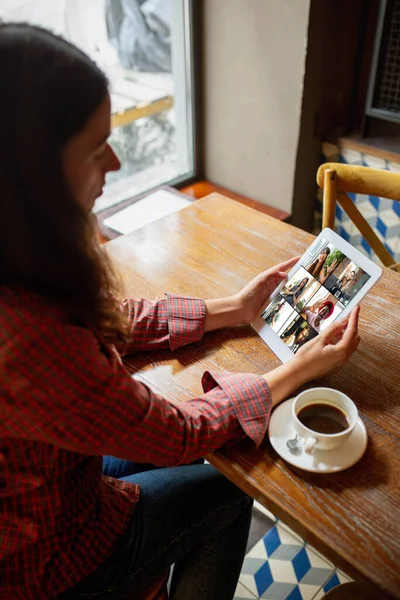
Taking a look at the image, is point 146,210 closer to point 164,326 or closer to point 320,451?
point 164,326

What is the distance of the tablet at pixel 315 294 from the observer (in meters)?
0.96

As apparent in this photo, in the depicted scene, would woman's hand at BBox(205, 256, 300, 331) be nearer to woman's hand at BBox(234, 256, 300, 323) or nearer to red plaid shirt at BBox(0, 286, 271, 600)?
woman's hand at BBox(234, 256, 300, 323)

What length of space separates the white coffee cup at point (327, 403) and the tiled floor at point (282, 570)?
84cm

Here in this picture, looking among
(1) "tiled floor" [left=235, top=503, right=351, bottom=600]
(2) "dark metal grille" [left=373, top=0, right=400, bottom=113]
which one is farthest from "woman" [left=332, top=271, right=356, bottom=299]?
(2) "dark metal grille" [left=373, top=0, right=400, bottom=113]

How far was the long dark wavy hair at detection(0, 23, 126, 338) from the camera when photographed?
619mm

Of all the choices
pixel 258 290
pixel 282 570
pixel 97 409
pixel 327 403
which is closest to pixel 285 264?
pixel 258 290

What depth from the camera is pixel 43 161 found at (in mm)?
642

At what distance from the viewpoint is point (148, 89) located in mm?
2129

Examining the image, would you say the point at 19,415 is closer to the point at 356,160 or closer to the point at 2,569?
the point at 2,569

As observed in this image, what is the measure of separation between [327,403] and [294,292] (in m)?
0.27

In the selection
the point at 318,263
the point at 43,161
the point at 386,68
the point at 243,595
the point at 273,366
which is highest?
the point at 43,161

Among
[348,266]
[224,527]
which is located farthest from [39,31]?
[224,527]

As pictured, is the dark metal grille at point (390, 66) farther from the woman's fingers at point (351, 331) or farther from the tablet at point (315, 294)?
the woman's fingers at point (351, 331)

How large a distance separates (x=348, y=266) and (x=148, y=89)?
4.76ft
